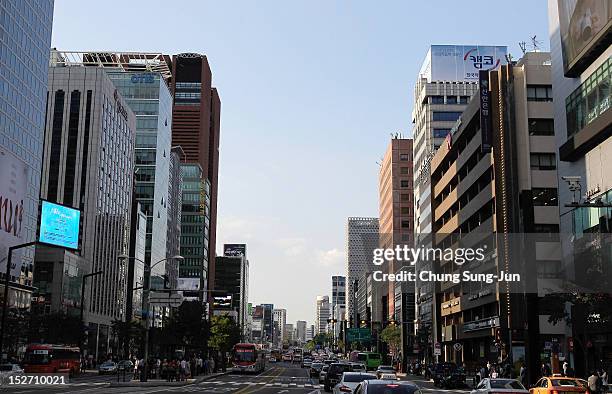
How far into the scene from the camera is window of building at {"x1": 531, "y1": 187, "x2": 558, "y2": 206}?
74.6 metres

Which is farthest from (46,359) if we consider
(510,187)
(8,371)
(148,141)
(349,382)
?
(148,141)

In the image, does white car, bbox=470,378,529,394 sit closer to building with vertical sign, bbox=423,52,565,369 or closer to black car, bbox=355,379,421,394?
black car, bbox=355,379,421,394

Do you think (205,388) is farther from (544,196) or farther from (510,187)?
(544,196)

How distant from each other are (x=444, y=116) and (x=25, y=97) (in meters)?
73.6

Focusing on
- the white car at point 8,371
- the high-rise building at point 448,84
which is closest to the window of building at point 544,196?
the white car at point 8,371

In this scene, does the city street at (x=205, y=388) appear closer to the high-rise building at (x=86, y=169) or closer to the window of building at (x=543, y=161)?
the window of building at (x=543, y=161)

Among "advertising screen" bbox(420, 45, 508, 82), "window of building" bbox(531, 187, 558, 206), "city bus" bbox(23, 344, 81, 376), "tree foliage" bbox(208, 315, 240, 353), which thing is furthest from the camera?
"advertising screen" bbox(420, 45, 508, 82)

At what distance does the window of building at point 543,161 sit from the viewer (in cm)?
7548

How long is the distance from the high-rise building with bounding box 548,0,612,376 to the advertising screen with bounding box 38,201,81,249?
51933 mm

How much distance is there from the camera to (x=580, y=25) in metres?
53.6

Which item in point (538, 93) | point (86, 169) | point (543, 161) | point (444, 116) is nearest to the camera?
point (543, 161)

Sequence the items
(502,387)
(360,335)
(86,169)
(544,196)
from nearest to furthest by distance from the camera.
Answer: (502,387) → (544,196) → (86,169) → (360,335)

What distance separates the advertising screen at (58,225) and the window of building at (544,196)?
50182mm

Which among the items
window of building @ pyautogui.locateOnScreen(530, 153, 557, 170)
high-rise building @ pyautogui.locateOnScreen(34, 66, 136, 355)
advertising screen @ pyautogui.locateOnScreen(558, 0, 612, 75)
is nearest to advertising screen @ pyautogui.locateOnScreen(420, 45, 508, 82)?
high-rise building @ pyautogui.locateOnScreen(34, 66, 136, 355)
